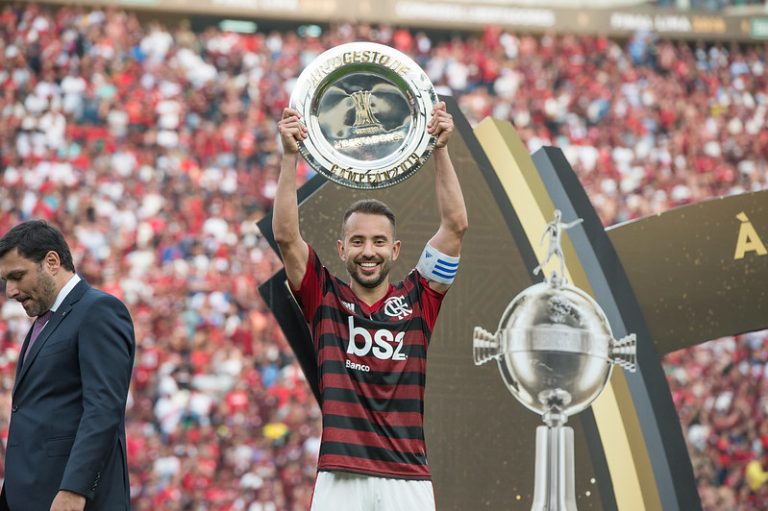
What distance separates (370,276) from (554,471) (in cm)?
75

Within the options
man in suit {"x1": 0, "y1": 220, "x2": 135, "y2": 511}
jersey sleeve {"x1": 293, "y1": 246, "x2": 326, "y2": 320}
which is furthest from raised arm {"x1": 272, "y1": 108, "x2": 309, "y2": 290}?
man in suit {"x1": 0, "y1": 220, "x2": 135, "y2": 511}

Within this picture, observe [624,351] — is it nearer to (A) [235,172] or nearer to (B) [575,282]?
(B) [575,282]

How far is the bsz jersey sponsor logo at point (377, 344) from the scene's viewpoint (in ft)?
11.6

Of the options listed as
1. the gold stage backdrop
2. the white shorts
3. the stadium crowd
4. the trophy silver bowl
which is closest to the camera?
the white shorts

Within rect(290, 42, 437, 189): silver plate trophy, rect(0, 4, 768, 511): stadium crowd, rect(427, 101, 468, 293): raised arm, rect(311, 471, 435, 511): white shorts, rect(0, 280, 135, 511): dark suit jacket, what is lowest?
rect(311, 471, 435, 511): white shorts

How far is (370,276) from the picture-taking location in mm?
3605

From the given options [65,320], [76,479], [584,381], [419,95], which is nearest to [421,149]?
[419,95]

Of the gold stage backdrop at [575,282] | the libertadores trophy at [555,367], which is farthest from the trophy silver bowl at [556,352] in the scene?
the gold stage backdrop at [575,282]

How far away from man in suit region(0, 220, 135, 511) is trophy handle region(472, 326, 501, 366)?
101 cm

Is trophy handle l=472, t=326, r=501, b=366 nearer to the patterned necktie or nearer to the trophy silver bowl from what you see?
the trophy silver bowl

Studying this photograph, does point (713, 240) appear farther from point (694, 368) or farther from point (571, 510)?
point (694, 368)

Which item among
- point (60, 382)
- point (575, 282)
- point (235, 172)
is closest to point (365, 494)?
point (60, 382)

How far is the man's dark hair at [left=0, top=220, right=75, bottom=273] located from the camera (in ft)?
11.6

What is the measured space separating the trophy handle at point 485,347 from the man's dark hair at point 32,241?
1244 mm
